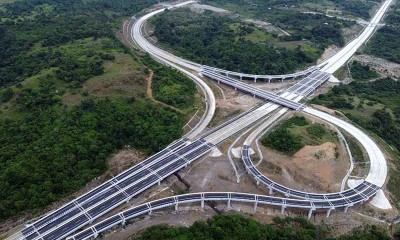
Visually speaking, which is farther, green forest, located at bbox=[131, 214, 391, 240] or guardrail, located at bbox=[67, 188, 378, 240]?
guardrail, located at bbox=[67, 188, 378, 240]

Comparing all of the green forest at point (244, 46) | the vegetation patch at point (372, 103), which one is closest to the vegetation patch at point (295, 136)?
the vegetation patch at point (372, 103)

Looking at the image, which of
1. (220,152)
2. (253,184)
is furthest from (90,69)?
(253,184)

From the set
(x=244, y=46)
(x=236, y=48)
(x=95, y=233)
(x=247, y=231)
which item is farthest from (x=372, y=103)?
(x=95, y=233)

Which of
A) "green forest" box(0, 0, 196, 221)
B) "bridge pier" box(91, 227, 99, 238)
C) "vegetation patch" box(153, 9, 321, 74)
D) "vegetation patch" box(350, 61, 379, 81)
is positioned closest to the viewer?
"bridge pier" box(91, 227, 99, 238)

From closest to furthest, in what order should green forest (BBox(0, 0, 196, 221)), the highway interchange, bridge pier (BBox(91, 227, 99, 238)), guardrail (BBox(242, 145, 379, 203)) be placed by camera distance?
1. bridge pier (BBox(91, 227, 99, 238))
2. the highway interchange
3. green forest (BBox(0, 0, 196, 221))
4. guardrail (BBox(242, 145, 379, 203))

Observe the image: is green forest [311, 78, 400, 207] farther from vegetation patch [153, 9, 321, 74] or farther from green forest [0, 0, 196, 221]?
green forest [0, 0, 196, 221]

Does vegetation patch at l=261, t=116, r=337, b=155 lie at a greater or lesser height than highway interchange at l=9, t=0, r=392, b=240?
greater

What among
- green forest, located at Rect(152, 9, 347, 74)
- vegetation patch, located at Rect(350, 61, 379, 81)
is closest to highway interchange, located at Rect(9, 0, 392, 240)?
green forest, located at Rect(152, 9, 347, 74)
